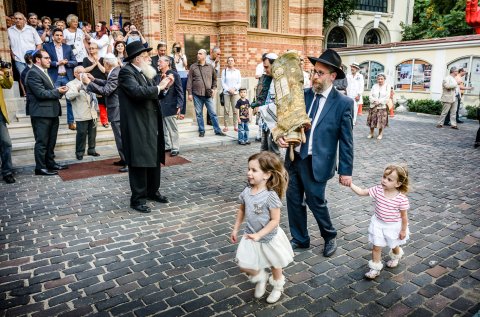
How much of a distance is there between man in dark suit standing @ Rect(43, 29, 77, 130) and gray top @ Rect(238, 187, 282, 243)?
7649mm

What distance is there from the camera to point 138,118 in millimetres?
5094

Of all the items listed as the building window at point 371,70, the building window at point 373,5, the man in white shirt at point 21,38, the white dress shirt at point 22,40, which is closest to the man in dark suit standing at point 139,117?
the man in white shirt at point 21,38

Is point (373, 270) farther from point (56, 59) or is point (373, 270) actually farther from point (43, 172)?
point (56, 59)

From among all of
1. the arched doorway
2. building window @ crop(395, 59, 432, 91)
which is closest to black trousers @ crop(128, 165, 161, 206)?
the arched doorway

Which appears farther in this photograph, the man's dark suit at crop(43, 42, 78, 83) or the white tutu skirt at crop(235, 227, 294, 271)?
the man's dark suit at crop(43, 42, 78, 83)

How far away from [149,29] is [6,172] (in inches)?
295

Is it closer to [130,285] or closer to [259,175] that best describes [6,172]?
[130,285]

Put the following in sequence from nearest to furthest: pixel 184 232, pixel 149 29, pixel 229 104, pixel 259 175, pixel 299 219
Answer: pixel 259 175, pixel 299 219, pixel 184 232, pixel 229 104, pixel 149 29

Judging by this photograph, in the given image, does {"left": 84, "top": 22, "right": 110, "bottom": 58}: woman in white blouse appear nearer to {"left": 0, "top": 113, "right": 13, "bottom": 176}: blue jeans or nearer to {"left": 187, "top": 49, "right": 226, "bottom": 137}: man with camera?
{"left": 187, "top": 49, "right": 226, "bottom": 137}: man with camera

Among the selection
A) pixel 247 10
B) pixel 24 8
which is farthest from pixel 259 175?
pixel 24 8

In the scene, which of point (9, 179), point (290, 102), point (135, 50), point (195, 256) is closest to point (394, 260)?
point (290, 102)

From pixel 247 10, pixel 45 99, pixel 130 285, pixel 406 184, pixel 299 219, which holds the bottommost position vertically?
pixel 130 285

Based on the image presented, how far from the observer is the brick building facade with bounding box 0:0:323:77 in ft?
41.3

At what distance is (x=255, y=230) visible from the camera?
3.09m
